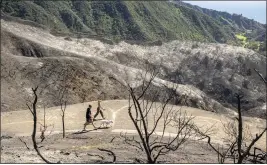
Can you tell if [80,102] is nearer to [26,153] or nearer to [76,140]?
[76,140]

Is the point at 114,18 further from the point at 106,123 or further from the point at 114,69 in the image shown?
the point at 106,123

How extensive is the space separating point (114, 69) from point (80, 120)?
1413cm

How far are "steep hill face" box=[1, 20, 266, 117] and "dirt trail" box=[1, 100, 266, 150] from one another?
2508 mm

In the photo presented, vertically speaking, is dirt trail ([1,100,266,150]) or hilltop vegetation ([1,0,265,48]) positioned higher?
hilltop vegetation ([1,0,265,48])

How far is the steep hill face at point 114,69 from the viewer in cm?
3544

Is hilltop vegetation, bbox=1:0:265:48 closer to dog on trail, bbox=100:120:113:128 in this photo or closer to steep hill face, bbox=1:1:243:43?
steep hill face, bbox=1:1:243:43

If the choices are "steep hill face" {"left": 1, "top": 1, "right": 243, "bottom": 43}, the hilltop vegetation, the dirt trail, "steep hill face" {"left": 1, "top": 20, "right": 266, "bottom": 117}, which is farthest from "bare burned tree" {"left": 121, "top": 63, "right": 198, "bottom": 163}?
"steep hill face" {"left": 1, "top": 1, "right": 243, "bottom": 43}

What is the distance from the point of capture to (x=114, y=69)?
41844mm

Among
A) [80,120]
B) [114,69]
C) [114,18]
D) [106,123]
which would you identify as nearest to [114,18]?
[114,18]

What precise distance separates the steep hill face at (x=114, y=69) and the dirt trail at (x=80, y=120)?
2508 millimetres

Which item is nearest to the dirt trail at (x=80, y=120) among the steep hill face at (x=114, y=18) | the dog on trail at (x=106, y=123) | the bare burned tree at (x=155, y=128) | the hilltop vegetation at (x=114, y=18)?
the dog on trail at (x=106, y=123)

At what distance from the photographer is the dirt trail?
25781 millimetres

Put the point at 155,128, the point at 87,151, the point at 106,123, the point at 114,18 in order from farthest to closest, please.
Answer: the point at 114,18 < the point at 106,123 < the point at 155,128 < the point at 87,151

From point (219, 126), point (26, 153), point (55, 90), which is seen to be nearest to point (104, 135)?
point (26, 153)
